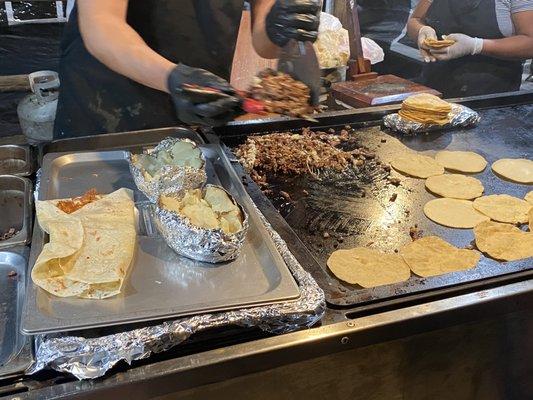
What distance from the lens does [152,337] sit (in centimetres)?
127

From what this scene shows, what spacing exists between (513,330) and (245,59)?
2.36 m

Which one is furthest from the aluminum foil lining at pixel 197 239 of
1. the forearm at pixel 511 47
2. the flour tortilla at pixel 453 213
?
the forearm at pixel 511 47

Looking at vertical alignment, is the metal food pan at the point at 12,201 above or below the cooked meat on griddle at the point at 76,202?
below

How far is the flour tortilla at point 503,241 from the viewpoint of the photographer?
1.95 metres

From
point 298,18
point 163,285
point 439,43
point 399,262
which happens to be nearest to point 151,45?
point 298,18

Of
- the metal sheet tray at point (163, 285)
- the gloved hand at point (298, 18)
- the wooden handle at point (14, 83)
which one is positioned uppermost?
the gloved hand at point (298, 18)

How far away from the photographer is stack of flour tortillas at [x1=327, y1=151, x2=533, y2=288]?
1828 millimetres

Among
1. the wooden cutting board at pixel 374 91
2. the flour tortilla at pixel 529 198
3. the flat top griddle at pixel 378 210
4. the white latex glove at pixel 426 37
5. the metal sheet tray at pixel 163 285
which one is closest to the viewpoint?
the metal sheet tray at pixel 163 285

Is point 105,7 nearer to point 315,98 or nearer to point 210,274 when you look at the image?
point 315,98

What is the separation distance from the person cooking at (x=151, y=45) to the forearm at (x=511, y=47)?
78.5 inches

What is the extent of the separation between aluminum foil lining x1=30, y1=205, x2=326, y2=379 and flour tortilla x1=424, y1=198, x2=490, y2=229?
88cm

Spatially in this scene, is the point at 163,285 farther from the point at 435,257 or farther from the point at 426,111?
the point at 426,111

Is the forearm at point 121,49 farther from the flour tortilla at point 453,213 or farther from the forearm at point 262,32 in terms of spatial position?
the flour tortilla at point 453,213

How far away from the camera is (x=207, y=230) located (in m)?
1.54
